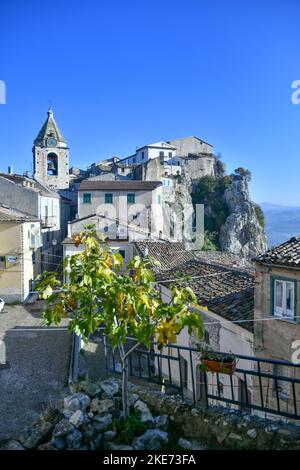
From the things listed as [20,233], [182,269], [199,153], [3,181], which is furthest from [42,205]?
[199,153]

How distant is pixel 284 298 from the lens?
398 inches

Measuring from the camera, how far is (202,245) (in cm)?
4594

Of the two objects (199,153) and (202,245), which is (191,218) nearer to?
(202,245)

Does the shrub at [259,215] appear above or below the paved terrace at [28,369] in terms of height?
above

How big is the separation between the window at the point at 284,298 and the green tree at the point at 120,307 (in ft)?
21.7

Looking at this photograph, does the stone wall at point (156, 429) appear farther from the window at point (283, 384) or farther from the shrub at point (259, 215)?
the shrub at point (259, 215)

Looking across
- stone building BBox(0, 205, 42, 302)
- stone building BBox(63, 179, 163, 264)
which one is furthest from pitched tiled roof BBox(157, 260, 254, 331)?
stone building BBox(63, 179, 163, 264)

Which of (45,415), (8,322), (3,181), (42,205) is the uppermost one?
(3,181)

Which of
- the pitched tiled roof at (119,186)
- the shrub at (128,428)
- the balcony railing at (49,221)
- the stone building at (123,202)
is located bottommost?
the shrub at (128,428)

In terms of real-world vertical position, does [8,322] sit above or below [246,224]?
below

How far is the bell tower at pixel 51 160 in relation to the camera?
43250 millimetres

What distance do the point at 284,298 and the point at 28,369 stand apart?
302 inches

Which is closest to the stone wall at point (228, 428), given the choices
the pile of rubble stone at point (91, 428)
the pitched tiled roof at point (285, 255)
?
the pile of rubble stone at point (91, 428)
